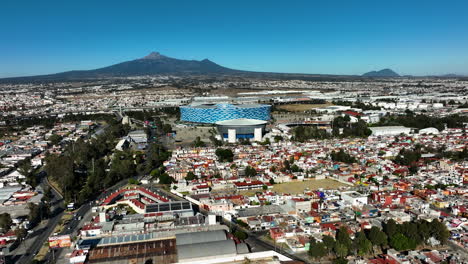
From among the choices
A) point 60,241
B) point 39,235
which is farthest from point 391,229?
point 39,235

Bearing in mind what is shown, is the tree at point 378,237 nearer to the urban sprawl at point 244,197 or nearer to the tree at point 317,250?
the urban sprawl at point 244,197

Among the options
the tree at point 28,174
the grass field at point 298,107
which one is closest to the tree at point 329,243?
the tree at point 28,174

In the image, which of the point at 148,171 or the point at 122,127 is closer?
the point at 148,171

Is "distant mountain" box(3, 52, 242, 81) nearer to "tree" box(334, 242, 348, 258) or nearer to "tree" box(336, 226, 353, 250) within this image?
"tree" box(336, 226, 353, 250)

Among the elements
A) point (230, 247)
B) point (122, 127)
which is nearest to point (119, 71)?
point (122, 127)

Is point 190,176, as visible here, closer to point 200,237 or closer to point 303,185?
A: point 303,185

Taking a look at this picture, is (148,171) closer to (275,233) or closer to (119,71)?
(275,233)

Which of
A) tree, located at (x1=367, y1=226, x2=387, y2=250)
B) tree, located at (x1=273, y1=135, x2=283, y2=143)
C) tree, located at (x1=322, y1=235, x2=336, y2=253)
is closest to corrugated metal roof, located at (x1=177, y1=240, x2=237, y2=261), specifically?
tree, located at (x1=322, y1=235, x2=336, y2=253)
